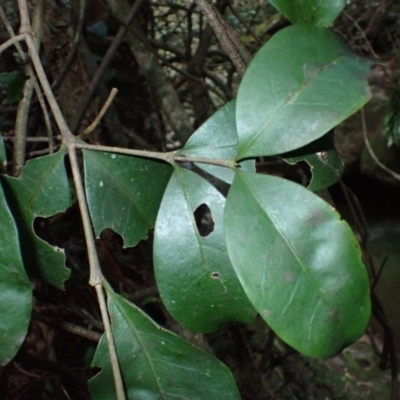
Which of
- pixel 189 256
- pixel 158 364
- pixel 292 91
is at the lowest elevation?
pixel 158 364

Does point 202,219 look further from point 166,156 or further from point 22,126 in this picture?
point 166,156

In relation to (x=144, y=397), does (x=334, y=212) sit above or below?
above

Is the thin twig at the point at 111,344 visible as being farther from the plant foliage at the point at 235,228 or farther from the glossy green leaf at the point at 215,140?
the glossy green leaf at the point at 215,140

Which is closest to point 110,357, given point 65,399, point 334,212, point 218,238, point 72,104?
point 218,238

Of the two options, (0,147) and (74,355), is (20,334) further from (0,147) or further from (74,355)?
(74,355)

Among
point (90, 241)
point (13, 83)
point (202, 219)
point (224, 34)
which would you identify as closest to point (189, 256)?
point (90, 241)

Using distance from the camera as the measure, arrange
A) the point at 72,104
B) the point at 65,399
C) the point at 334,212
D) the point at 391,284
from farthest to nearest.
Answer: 1. the point at 391,284
2. the point at 72,104
3. the point at 65,399
4. the point at 334,212
